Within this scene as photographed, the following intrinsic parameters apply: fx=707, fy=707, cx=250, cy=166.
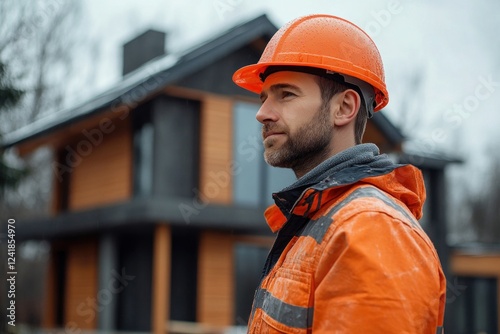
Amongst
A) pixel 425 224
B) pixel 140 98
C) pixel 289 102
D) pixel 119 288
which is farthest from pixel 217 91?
pixel 289 102

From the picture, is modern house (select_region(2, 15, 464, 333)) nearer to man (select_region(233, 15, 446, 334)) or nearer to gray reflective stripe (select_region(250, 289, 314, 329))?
man (select_region(233, 15, 446, 334))

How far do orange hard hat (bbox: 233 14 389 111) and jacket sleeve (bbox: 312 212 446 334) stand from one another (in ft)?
2.08

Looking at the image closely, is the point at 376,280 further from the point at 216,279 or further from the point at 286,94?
the point at 216,279

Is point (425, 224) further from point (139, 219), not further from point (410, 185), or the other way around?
point (410, 185)

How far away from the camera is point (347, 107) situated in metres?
2.33

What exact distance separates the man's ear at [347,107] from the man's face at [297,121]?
0.12 ft

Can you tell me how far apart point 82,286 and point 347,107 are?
15.2 m

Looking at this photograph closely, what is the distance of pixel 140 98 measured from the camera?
13.2 m

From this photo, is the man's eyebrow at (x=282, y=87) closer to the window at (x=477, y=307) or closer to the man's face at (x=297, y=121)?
the man's face at (x=297, y=121)

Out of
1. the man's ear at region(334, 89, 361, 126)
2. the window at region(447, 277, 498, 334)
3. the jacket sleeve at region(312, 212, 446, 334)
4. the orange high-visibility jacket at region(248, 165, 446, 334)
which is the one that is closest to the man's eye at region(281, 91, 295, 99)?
the man's ear at region(334, 89, 361, 126)

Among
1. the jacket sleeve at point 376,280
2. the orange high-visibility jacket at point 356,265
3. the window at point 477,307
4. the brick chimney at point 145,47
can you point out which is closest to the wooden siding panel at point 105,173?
the brick chimney at point 145,47

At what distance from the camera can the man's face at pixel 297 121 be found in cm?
228

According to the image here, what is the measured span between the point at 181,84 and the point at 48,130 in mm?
3231

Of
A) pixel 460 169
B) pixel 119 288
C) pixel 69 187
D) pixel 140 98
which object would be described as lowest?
pixel 119 288
